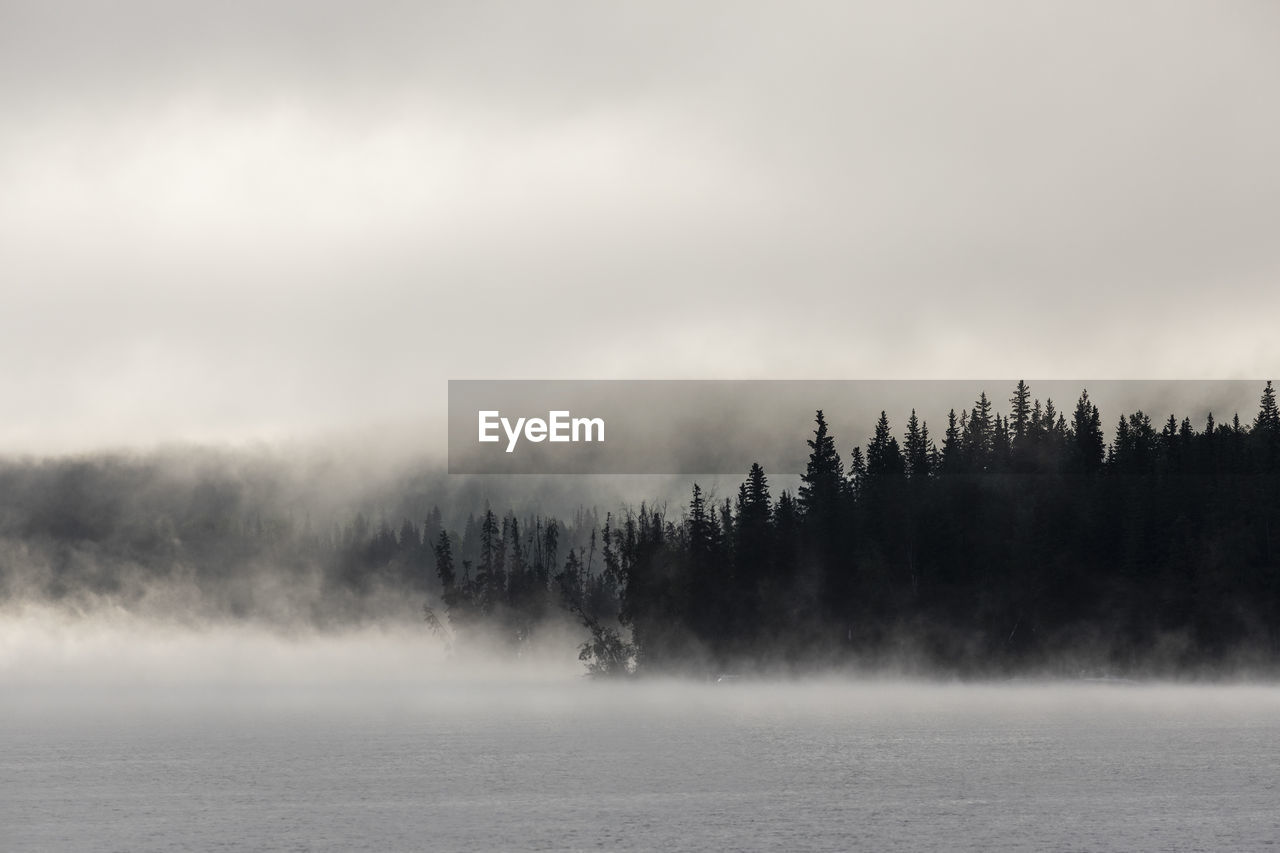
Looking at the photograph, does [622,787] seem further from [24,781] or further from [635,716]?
[635,716]

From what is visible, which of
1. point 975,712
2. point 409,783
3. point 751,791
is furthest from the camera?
point 975,712

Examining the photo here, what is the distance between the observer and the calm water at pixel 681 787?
269 ft

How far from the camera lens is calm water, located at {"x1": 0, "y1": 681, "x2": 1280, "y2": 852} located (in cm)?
8194

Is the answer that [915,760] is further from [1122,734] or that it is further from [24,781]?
[24,781]

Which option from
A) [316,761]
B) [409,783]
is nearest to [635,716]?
[316,761]

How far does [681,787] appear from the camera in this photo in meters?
107

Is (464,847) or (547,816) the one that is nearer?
(464,847)

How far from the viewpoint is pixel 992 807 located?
94.0m

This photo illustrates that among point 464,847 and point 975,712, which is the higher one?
point 464,847

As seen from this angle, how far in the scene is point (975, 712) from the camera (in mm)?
186250

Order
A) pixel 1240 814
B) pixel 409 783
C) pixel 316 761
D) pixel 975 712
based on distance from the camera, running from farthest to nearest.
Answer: pixel 975 712
pixel 316 761
pixel 409 783
pixel 1240 814

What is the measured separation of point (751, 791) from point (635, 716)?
94090 millimetres

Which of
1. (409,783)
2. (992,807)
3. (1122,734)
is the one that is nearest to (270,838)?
(409,783)

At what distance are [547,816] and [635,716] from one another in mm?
107252
